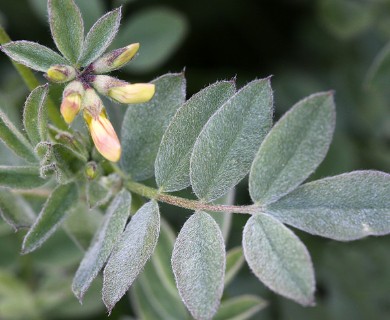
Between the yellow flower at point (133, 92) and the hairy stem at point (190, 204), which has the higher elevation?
the yellow flower at point (133, 92)

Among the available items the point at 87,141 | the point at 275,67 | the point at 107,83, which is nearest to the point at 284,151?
the point at 107,83

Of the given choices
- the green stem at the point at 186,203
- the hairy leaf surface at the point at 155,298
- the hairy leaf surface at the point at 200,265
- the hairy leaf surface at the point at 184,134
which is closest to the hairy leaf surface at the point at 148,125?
the green stem at the point at 186,203

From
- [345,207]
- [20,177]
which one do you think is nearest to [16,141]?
[20,177]

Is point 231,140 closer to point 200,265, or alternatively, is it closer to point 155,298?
point 200,265

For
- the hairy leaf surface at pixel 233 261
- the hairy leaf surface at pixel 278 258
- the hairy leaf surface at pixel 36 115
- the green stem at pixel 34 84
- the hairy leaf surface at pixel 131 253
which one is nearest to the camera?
the hairy leaf surface at pixel 278 258

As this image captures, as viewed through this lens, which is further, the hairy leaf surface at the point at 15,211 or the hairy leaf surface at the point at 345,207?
the hairy leaf surface at the point at 15,211

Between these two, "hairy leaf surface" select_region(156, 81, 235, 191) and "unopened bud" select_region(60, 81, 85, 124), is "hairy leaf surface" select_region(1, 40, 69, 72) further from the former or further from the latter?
"hairy leaf surface" select_region(156, 81, 235, 191)

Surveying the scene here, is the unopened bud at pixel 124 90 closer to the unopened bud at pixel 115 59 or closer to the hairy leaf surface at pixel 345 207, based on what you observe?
the unopened bud at pixel 115 59
